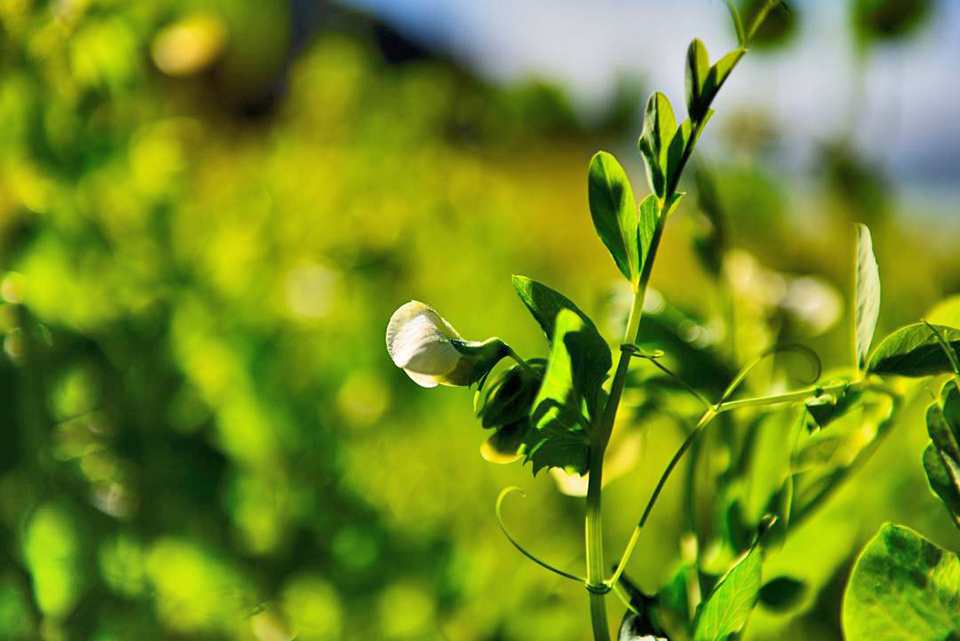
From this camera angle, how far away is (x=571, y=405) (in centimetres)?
13

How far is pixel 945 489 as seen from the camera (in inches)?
5.0

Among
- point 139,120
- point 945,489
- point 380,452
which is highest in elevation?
point 945,489

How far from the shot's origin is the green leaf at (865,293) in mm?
134

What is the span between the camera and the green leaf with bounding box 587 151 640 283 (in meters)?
0.14

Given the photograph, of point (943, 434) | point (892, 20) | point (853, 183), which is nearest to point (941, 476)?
point (943, 434)

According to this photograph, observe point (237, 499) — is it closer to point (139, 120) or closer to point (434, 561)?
point (434, 561)

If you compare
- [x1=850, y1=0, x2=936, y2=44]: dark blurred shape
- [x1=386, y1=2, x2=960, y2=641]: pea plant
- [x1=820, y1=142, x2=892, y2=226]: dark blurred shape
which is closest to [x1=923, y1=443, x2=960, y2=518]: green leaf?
[x1=386, y1=2, x2=960, y2=641]: pea plant

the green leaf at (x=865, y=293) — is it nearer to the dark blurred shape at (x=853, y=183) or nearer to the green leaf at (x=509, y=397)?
the green leaf at (x=509, y=397)

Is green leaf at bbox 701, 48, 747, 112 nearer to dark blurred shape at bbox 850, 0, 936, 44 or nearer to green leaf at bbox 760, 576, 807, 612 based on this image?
green leaf at bbox 760, 576, 807, 612

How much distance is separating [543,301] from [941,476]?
6 centimetres

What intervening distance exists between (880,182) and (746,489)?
47 centimetres

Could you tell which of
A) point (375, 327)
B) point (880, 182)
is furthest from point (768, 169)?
point (375, 327)

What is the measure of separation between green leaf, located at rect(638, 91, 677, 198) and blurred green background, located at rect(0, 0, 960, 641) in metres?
0.08

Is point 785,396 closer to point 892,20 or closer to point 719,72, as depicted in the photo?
point 719,72
